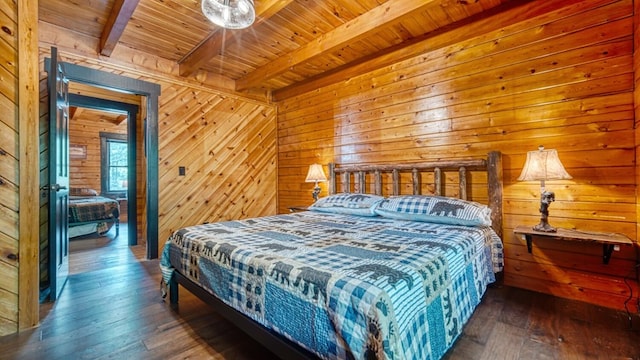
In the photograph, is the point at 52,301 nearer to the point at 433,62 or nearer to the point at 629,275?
the point at 433,62

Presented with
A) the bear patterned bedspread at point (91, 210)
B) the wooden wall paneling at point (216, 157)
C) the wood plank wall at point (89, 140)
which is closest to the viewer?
the wooden wall paneling at point (216, 157)

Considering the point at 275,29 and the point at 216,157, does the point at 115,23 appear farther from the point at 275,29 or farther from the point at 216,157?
the point at 216,157

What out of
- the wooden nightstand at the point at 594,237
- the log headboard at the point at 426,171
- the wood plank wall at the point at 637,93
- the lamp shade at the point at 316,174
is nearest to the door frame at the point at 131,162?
the lamp shade at the point at 316,174

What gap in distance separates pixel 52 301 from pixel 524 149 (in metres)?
4.01

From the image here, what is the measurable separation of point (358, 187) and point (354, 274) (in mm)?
2392

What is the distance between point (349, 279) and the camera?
1.04 meters

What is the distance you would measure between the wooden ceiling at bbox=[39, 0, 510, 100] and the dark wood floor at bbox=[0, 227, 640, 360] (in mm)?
2278

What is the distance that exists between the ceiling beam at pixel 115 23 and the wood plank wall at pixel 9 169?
2.15ft

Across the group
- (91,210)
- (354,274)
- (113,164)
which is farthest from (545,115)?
(113,164)

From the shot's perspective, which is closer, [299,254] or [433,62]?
[299,254]

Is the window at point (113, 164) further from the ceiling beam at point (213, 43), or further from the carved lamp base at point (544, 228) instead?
the carved lamp base at point (544, 228)

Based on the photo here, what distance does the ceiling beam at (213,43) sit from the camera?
223cm

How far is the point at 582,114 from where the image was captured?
2.09m

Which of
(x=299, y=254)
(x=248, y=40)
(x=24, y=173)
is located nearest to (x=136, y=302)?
(x=24, y=173)
